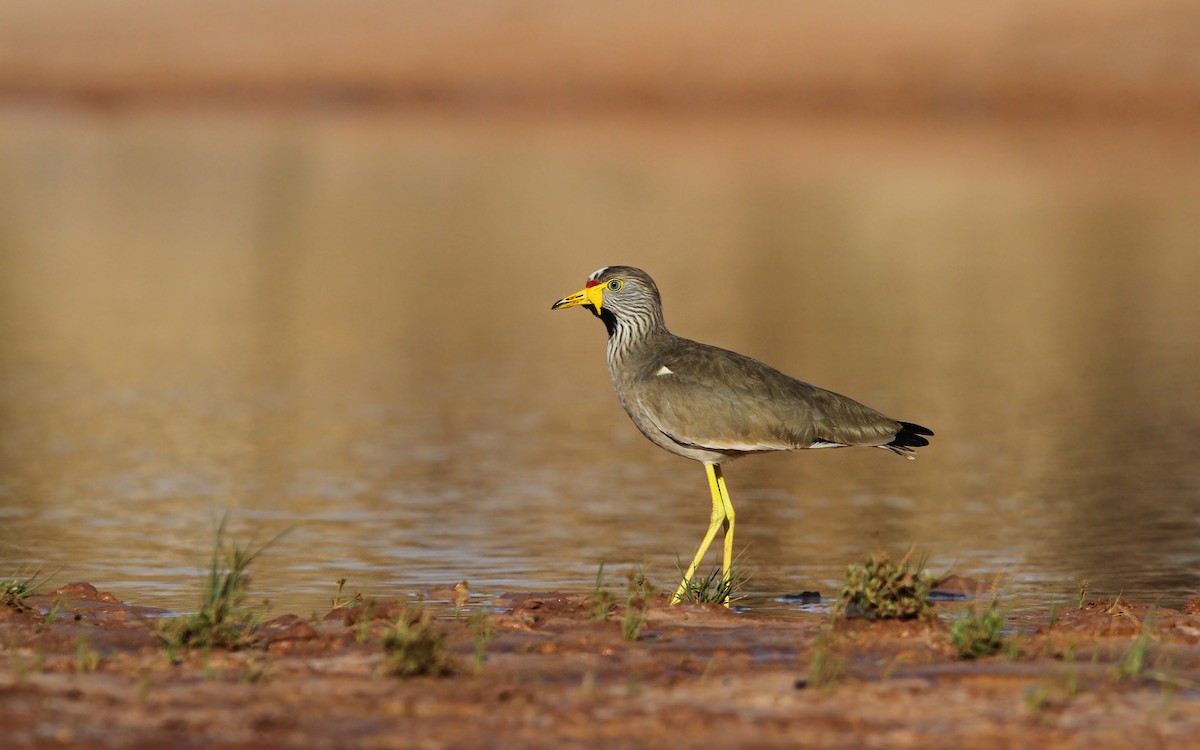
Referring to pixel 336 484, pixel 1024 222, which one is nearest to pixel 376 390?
pixel 336 484

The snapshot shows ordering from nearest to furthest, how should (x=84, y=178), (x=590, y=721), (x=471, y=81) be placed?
1. (x=590, y=721)
2. (x=84, y=178)
3. (x=471, y=81)

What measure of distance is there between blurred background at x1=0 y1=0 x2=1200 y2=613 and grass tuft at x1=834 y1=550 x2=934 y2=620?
2.76 metres

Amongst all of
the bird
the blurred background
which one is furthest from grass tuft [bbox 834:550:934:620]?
the blurred background

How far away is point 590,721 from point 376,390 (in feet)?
47.5

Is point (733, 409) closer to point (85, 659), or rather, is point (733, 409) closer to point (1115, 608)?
point (1115, 608)

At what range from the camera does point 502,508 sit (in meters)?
14.3

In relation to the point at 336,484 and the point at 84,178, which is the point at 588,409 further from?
the point at 84,178

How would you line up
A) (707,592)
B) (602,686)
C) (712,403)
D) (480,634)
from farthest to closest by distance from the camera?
1. (712,403)
2. (707,592)
3. (480,634)
4. (602,686)

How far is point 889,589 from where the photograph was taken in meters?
8.08

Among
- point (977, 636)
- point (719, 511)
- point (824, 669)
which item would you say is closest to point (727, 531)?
point (719, 511)

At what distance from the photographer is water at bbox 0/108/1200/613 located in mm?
12852

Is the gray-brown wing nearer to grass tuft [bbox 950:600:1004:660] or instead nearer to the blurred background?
the blurred background

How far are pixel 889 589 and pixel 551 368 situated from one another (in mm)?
14689

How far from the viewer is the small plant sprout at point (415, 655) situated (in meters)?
7.11
